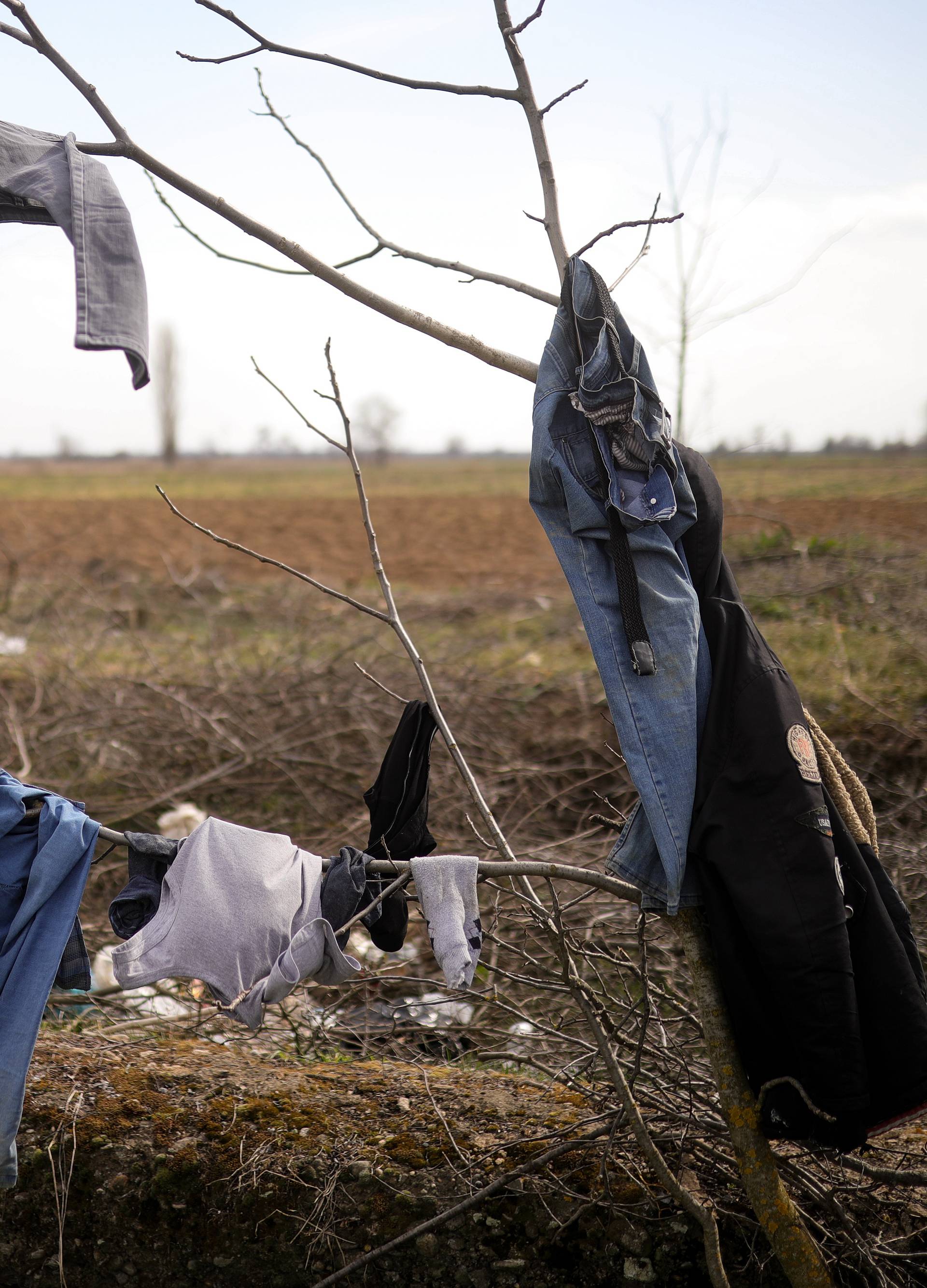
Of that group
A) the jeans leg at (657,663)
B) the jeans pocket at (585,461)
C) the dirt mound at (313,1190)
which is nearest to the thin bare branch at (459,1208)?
the dirt mound at (313,1190)

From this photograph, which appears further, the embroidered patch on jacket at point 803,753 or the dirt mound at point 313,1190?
the dirt mound at point 313,1190

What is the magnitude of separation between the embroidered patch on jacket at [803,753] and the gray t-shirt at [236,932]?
0.80 m

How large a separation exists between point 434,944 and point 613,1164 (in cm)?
90

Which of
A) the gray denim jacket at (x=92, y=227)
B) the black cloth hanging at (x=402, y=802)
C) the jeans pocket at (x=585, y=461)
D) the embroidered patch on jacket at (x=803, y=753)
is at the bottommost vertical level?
the black cloth hanging at (x=402, y=802)

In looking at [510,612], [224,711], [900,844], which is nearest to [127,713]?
[224,711]

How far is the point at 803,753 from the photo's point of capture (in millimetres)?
1565

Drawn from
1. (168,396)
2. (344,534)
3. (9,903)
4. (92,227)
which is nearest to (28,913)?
(9,903)

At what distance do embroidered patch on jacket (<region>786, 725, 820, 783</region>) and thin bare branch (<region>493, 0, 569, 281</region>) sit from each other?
0.89 m

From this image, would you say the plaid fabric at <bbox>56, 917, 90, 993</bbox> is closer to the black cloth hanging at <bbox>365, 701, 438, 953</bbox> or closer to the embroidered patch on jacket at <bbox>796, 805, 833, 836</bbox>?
the black cloth hanging at <bbox>365, 701, 438, 953</bbox>

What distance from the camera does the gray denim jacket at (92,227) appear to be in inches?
59.4

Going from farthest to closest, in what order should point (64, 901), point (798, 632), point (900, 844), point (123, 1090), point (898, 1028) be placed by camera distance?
point (798, 632) < point (900, 844) < point (123, 1090) < point (64, 901) < point (898, 1028)

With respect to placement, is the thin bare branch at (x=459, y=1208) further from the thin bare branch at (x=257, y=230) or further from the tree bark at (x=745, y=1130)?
the thin bare branch at (x=257, y=230)

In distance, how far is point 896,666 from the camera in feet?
20.4

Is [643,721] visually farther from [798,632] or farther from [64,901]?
[798,632]
